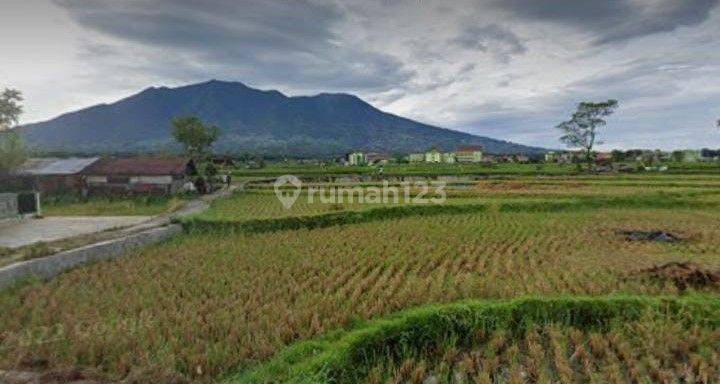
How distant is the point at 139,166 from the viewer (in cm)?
3681

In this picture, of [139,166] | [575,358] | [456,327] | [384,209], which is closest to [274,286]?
[456,327]

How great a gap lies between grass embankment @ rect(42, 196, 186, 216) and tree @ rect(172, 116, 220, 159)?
1685 centimetres

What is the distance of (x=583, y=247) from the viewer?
14492 millimetres

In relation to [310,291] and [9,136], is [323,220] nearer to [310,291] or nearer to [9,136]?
[310,291]

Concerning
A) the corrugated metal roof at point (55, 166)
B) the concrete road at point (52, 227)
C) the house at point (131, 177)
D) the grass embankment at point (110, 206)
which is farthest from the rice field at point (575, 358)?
the corrugated metal roof at point (55, 166)

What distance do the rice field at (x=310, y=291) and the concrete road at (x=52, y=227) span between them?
157 inches

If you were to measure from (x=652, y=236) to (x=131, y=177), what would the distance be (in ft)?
110

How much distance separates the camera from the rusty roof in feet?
118

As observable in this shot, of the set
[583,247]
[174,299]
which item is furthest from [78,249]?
[583,247]

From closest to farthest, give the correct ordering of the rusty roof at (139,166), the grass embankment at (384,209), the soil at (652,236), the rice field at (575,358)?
the rice field at (575,358), the soil at (652,236), the grass embankment at (384,209), the rusty roof at (139,166)

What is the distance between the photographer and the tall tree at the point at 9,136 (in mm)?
27766

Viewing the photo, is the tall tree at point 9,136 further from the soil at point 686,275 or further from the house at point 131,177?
the soil at point 686,275

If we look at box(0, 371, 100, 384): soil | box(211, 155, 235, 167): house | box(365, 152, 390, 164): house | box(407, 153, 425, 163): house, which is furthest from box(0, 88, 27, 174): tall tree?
box(407, 153, 425, 163): house

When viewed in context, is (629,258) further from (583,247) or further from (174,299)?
(174,299)
